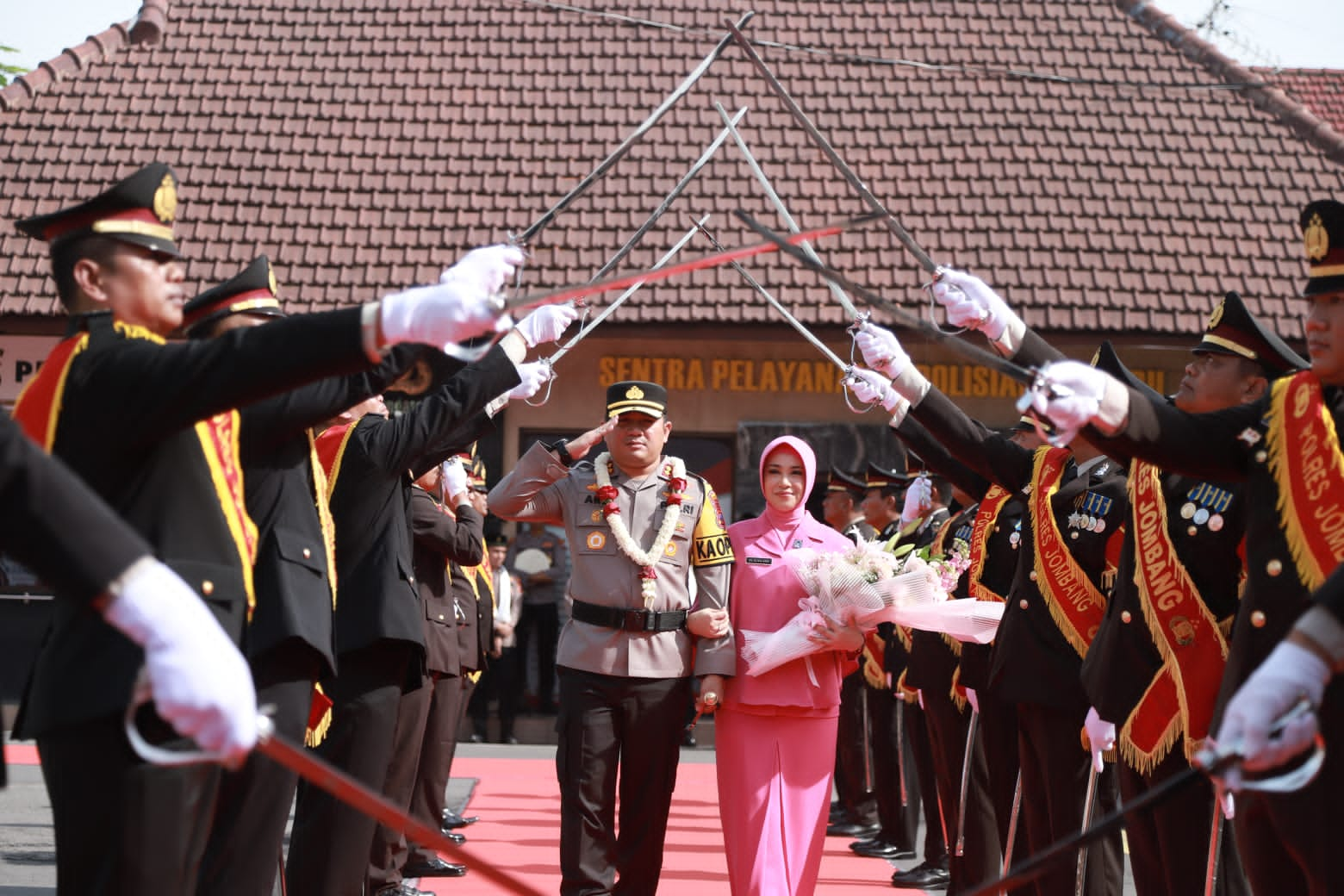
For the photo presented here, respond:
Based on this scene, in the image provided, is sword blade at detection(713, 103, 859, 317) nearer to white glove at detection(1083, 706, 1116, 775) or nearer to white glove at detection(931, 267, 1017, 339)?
white glove at detection(931, 267, 1017, 339)

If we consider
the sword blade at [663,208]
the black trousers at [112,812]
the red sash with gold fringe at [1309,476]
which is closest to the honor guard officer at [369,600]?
the sword blade at [663,208]

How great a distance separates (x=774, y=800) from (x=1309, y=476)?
11.1 feet

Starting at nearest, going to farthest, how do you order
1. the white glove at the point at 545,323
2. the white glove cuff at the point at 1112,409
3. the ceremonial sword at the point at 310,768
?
the ceremonial sword at the point at 310,768 → the white glove cuff at the point at 1112,409 → the white glove at the point at 545,323

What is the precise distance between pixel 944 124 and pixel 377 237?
5886 millimetres

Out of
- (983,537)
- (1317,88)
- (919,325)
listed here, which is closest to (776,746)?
(983,537)

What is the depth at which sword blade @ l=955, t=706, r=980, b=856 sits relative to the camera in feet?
23.2

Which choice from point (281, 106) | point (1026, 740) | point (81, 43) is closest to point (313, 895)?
point (1026, 740)

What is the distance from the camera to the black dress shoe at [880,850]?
9344 millimetres

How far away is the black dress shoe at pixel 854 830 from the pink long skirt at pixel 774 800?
3.64 meters

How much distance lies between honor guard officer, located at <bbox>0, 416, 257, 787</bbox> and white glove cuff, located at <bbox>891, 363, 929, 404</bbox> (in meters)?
3.04

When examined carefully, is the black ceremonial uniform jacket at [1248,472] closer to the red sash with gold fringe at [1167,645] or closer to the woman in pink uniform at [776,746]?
the red sash with gold fringe at [1167,645]

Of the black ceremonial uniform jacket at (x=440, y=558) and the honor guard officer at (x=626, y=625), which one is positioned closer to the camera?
the honor guard officer at (x=626, y=625)

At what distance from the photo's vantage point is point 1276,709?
9.64ft

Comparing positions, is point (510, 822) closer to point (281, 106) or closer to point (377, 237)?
point (377, 237)
